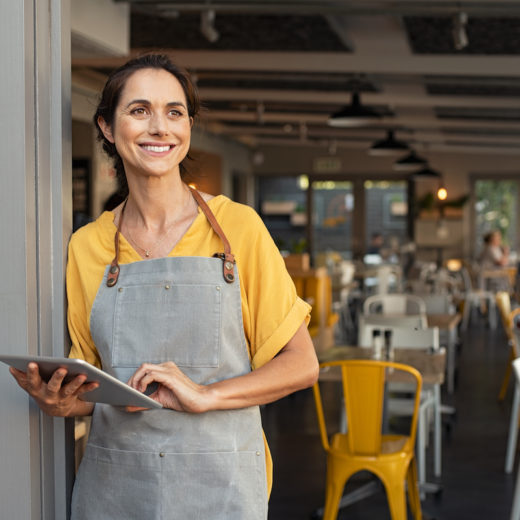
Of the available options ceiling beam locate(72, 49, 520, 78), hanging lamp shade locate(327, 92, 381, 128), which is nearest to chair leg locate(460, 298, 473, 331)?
ceiling beam locate(72, 49, 520, 78)

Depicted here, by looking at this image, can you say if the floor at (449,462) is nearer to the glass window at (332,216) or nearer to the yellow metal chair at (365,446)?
the yellow metal chair at (365,446)

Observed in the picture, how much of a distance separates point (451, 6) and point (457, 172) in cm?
1258

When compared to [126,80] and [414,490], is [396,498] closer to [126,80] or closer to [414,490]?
[414,490]

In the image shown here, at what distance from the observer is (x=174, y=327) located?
1.63 meters

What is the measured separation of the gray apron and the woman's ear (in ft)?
0.91

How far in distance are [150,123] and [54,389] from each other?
55 centimetres

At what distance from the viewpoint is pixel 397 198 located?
19047mm

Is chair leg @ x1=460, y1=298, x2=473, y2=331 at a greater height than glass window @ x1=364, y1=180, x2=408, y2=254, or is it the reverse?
glass window @ x1=364, y1=180, x2=408, y2=254

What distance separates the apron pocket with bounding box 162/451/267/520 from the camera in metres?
1.63

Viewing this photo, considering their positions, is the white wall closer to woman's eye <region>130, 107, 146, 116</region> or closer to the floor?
the floor

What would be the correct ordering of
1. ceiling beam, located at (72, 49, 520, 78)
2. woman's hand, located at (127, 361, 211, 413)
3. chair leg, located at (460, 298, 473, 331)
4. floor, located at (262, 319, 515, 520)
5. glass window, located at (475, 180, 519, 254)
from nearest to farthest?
woman's hand, located at (127, 361, 211, 413) < floor, located at (262, 319, 515, 520) < ceiling beam, located at (72, 49, 520, 78) < chair leg, located at (460, 298, 473, 331) < glass window, located at (475, 180, 519, 254)

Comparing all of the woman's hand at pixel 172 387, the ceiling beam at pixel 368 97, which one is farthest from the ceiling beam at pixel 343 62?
the woman's hand at pixel 172 387

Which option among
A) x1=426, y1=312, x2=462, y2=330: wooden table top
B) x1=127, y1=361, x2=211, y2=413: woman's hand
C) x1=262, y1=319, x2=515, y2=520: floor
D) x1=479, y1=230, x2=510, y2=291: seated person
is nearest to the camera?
x1=127, y1=361, x2=211, y2=413: woman's hand

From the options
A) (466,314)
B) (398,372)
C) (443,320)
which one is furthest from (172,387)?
(466,314)
